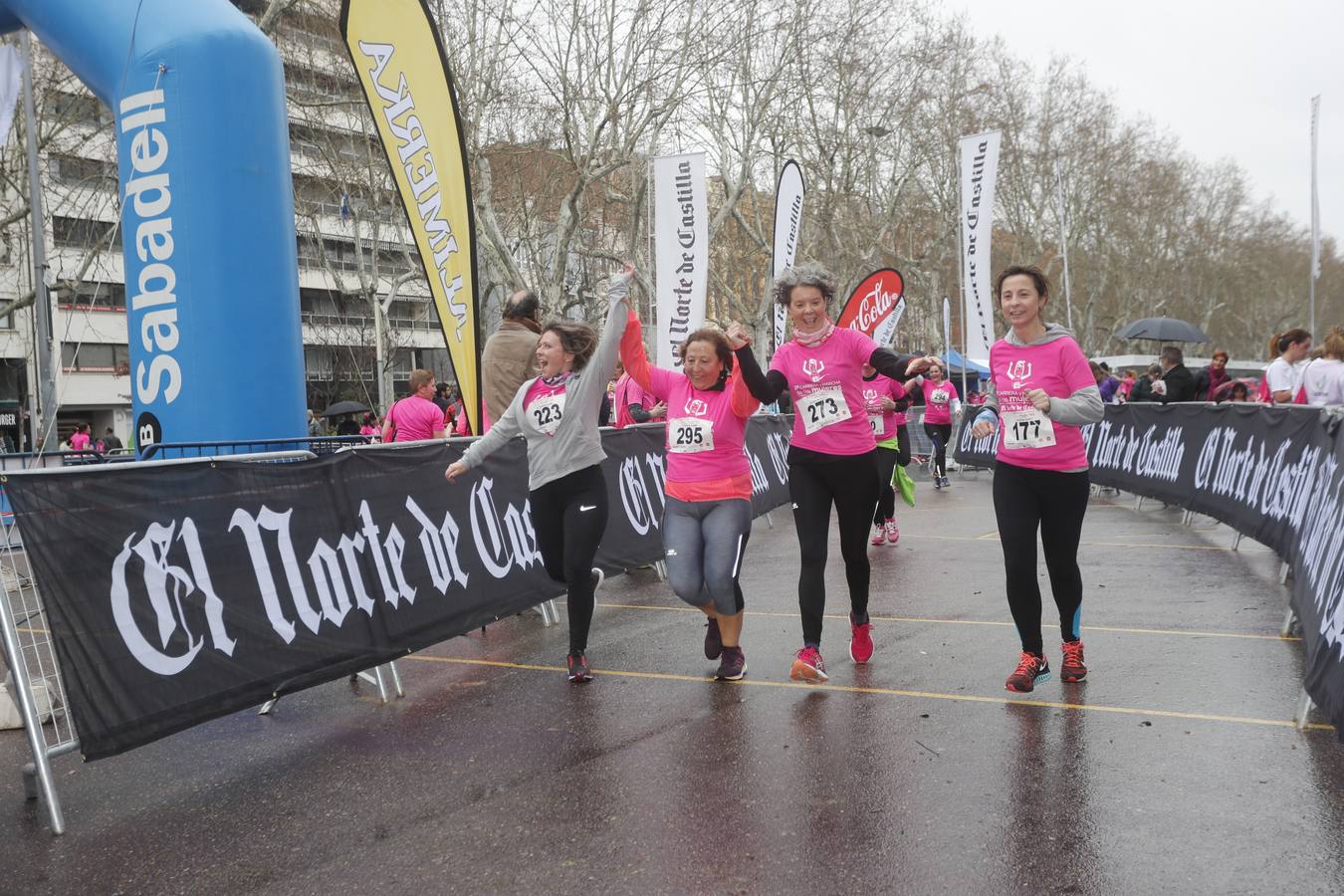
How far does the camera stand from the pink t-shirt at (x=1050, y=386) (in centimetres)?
532

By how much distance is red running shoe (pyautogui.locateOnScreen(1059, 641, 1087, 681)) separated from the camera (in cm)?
559

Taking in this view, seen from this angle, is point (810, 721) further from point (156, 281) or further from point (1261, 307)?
point (1261, 307)

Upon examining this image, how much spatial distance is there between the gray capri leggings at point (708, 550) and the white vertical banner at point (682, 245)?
861cm

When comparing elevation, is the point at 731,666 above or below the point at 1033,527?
below

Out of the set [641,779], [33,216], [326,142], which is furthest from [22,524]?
[326,142]

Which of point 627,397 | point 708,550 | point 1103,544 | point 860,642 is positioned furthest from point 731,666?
point 627,397

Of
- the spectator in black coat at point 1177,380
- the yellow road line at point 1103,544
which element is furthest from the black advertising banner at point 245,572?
the spectator in black coat at point 1177,380

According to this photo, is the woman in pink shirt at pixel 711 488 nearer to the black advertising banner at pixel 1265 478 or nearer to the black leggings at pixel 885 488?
the black advertising banner at pixel 1265 478

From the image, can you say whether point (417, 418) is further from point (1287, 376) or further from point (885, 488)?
point (1287, 376)

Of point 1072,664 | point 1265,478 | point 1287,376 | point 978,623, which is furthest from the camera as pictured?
point 1287,376

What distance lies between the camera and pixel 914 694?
215 inches

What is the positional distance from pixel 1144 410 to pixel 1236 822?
12043 mm

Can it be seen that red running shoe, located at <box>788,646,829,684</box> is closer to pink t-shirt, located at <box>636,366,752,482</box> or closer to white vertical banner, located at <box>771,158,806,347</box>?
pink t-shirt, located at <box>636,366,752,482</box>

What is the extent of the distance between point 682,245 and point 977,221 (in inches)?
299
